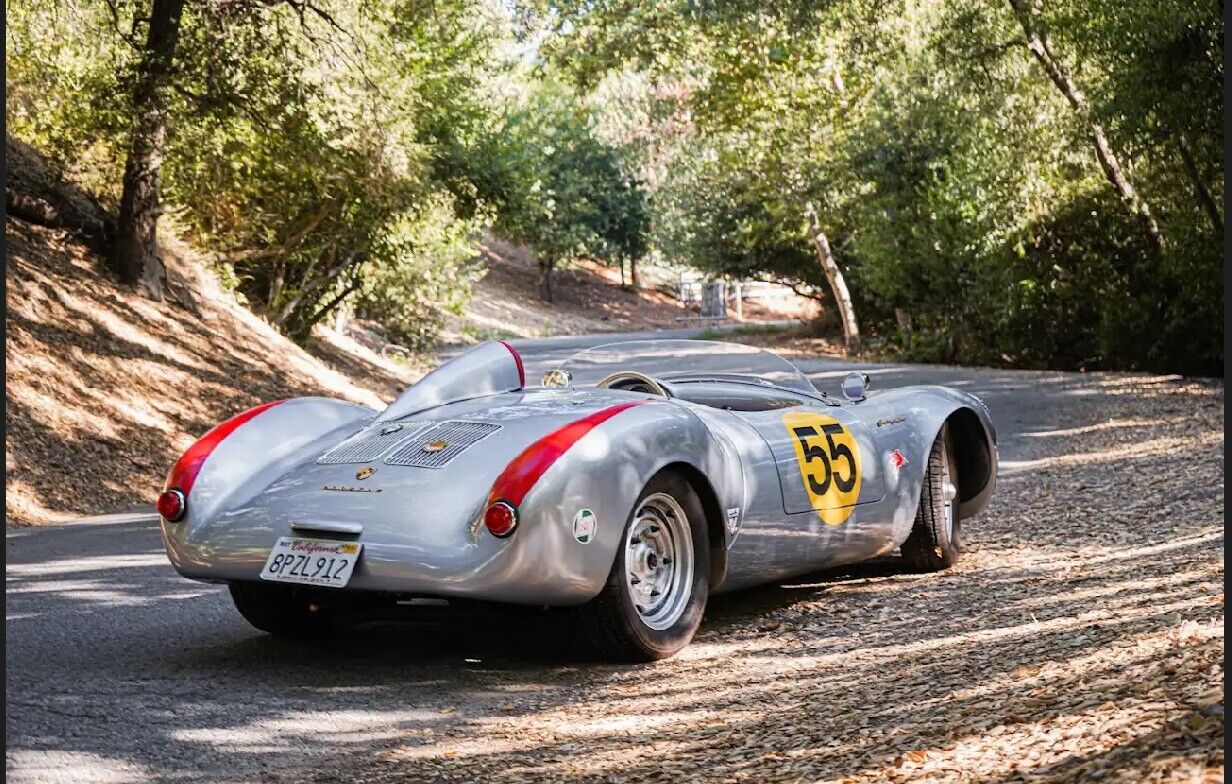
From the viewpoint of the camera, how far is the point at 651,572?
20.1ft

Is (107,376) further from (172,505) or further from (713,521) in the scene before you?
(713,521)

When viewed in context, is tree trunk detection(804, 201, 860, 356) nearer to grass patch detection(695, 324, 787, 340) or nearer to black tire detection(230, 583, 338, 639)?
grass patch detection(695, 324, 787, 340)

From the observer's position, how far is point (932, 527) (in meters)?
7.92

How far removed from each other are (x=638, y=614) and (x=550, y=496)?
0.71m

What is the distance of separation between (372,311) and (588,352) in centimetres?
2657

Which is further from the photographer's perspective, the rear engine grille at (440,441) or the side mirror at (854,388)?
the side mirror at (854,388)

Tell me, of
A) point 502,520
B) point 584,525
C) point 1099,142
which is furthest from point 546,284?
point 502,520

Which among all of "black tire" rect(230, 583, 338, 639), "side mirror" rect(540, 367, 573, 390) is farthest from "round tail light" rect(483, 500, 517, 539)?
"side mirror" rect(540, 367, 573, 390)

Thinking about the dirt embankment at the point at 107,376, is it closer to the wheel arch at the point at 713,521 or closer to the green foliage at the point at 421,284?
the green foliage at the point at 421,284

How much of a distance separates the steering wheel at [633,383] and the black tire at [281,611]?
1.68m

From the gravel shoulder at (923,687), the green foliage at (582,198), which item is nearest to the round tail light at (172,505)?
the gravel shoulder at (923,687)

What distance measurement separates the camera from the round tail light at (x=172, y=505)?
20.2 feet

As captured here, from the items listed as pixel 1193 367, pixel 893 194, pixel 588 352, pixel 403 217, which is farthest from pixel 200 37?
pixel 893 194

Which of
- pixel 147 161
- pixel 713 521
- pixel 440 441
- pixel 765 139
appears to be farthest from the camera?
pixel 765 139
